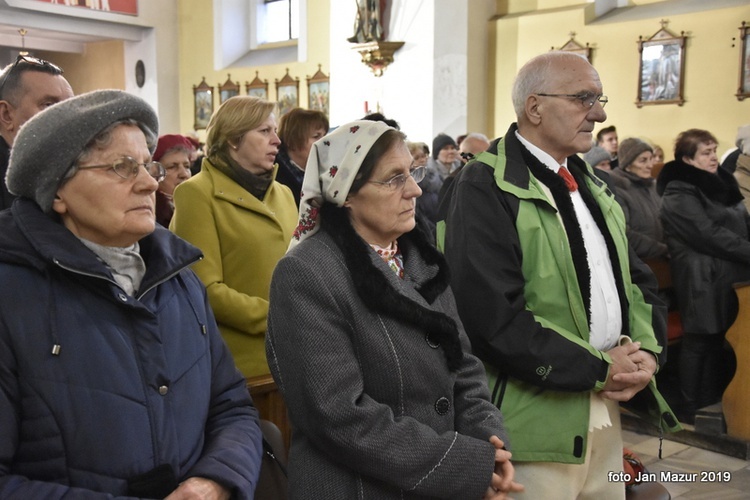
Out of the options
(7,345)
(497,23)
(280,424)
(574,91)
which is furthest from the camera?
(497,23)

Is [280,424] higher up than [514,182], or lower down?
lower down

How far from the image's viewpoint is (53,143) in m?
1.64

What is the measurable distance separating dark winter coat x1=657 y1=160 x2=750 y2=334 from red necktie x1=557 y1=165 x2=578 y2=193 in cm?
266

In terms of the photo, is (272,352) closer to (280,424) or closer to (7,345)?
(7,345)

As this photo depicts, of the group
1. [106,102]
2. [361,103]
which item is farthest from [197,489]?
[361,103]

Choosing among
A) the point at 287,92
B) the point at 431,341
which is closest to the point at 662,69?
the point at 287,92

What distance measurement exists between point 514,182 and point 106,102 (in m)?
1.19

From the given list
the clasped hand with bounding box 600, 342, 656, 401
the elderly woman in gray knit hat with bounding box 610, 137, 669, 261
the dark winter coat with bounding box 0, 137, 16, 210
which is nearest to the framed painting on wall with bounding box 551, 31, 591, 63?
the elderly woman in gray knit hat with bounding box 610, 137, 669, 261

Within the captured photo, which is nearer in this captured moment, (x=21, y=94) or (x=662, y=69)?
(x=21, y=94)

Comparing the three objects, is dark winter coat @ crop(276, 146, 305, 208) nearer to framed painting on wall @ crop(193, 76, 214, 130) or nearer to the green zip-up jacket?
the green zip-up jacket

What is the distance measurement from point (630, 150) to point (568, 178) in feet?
10.4

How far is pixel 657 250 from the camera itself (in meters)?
5.14

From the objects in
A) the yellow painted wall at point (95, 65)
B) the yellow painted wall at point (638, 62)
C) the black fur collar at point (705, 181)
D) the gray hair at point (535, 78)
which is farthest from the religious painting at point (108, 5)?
the gray hair at point (535, 78)

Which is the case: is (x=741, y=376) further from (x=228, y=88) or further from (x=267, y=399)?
(x=228, y=88)
